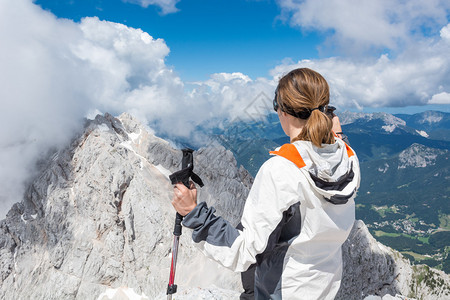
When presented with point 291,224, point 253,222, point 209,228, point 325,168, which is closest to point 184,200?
point 209,228

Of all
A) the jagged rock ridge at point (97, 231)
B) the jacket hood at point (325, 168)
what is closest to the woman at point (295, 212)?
the jacket hood at point (325, 168)

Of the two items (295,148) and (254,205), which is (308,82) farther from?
(254,205)

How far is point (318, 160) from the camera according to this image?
2.92 metres

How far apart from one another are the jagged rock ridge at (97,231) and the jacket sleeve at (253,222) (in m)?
37.9

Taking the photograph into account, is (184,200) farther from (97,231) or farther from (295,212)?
(97,231)

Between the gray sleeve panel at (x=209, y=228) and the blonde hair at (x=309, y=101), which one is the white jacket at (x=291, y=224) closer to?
the gray sleeve panel at (x=209, y=228)

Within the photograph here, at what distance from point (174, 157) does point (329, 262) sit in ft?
180

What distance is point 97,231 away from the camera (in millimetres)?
46375

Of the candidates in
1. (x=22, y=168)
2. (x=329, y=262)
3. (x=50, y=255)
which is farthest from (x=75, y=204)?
(x=329, y=262)

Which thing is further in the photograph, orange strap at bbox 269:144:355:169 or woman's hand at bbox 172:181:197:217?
woman's hand at bbox 172:181:197:217

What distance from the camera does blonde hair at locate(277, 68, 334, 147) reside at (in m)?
3.04

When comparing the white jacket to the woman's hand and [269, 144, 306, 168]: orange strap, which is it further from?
the woman's hand

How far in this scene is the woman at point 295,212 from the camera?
2742 mm

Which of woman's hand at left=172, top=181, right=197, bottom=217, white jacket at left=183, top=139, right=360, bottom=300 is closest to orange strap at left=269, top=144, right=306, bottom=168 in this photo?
white jacket at left=183, top=139, right=360, bottom=300
